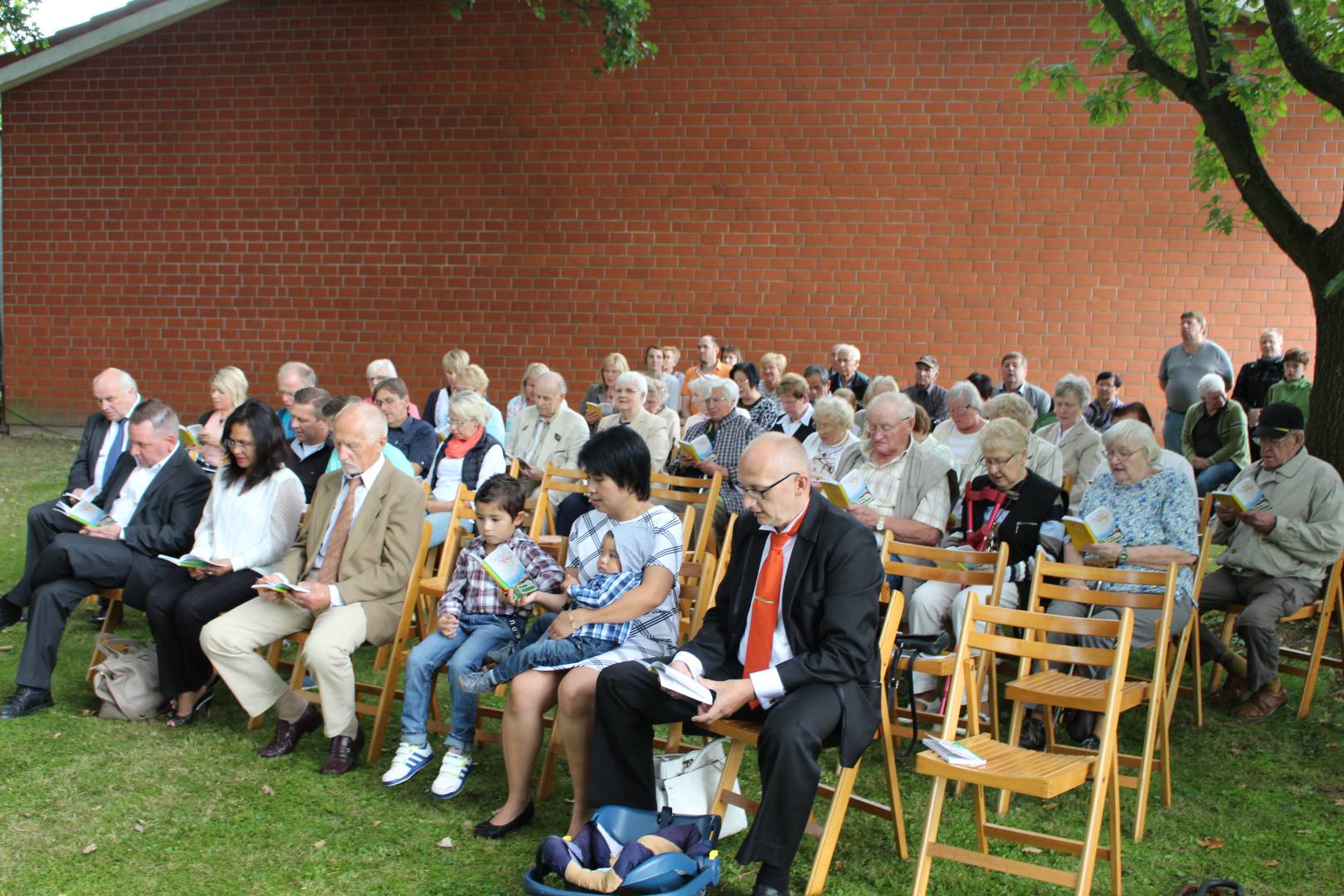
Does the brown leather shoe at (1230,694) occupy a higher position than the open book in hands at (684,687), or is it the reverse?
the open book in hands at (684,687)

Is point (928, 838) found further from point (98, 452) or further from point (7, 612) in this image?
point (98, 452)

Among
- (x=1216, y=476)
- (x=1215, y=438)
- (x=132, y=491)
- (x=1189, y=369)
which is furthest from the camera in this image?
(x=1189, y=369)

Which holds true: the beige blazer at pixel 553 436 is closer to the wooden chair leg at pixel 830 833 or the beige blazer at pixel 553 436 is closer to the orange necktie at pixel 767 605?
the orange necktie at pixel 767 605

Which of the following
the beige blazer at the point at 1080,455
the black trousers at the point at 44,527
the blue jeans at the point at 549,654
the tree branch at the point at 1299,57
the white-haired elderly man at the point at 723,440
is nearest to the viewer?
the blue jeans at the point at 549,654

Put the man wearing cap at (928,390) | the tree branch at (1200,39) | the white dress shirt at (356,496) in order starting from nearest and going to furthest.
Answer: the white dress shirt at (356,496), the tree branch at (1200,39), the man wearing cap at (928,390)

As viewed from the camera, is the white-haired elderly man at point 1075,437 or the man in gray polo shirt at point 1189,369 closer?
the white-haired elderly man at point 1075,437

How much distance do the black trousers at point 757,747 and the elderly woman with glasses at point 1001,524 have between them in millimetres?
1506

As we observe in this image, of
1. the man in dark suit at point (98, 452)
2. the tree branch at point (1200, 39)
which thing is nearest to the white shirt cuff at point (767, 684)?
the man in dark suit at point (98, 452)

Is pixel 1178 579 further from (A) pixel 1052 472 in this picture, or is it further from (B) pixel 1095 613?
(A) pixel 1052 472

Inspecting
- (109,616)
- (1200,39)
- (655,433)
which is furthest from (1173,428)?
(109,616)

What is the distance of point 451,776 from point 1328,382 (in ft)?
16.0

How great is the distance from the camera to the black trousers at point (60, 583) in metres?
4.88

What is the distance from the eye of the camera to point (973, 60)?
12.2m

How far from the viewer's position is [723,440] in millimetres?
7605
